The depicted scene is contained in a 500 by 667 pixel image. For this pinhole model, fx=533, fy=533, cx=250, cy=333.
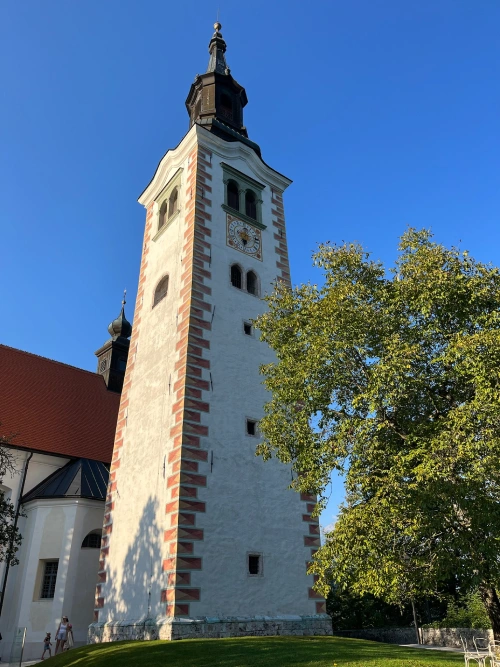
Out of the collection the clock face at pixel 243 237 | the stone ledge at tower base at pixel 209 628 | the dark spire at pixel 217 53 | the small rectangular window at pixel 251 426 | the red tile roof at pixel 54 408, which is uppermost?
the dark spire at pixel 217 53

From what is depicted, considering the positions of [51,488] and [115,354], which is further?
[115,354]

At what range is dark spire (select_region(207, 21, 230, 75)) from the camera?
98.5 feet

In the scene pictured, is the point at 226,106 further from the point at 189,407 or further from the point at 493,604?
the point at 493,604

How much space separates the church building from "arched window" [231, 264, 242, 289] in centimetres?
926

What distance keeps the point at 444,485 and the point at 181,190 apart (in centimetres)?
1733

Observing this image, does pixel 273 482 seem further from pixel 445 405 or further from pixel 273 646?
pixel 445 405

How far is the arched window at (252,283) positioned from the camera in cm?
2077

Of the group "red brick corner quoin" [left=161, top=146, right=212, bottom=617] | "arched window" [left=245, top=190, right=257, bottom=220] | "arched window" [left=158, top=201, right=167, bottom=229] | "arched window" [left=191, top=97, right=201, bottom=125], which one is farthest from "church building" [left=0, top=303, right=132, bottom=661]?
"arched window" [left=191, top=97, right=201, bottom=125]

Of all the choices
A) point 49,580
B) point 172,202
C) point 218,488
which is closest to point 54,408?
point 49,580

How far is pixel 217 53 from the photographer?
31.3m

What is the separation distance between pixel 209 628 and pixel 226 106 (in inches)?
955

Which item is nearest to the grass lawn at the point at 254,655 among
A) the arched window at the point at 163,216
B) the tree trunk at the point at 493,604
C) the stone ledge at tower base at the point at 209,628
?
the stone ledge at tower base at the point at 209,628

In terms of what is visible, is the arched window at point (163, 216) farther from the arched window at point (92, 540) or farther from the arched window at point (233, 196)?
the arched window at point (92, 540)

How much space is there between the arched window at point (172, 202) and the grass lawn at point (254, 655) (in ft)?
54.0
